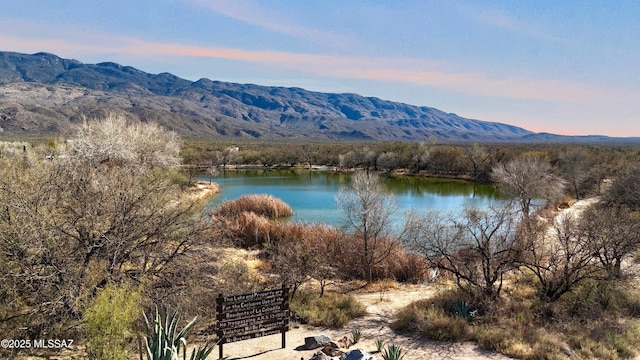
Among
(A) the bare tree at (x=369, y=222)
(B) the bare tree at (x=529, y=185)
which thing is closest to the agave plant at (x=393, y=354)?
(A) the bare tree at (x=369, y=222)

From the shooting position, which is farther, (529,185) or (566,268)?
(529,185)

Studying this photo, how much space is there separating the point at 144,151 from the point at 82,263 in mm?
29902

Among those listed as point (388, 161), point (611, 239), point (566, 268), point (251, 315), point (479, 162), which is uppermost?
point (479, 162)

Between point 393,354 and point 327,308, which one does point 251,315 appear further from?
point 327,308

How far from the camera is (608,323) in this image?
10.5 metres

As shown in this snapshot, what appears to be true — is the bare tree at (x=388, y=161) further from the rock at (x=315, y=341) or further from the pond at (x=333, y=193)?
the rock at (x=315, y=341)

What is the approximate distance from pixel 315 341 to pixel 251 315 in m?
1.52

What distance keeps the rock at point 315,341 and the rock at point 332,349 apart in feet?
0.65

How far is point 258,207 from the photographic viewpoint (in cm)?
2988

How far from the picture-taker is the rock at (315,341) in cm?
945

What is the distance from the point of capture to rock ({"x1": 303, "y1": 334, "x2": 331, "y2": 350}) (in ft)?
31.0

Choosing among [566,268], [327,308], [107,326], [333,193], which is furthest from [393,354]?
[333,193]

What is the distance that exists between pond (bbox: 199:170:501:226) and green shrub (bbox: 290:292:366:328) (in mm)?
15616

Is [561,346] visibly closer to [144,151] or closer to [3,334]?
[3,334]
